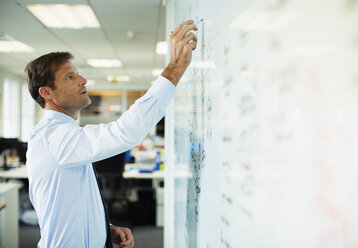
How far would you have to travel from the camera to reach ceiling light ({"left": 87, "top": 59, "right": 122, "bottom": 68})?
5640mm

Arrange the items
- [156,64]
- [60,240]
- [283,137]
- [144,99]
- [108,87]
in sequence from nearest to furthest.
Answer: [283,137]
[144,99]
[60,240]
[156,64]
[108,87]

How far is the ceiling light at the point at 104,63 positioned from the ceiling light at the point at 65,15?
7.11ft

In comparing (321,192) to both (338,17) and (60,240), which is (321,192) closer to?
(338,17)

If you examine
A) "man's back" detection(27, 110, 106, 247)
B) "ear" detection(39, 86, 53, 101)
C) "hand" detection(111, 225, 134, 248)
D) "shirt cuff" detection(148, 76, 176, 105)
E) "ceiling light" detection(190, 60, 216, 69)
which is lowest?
"hand" detection(111, 225, 134, 248)

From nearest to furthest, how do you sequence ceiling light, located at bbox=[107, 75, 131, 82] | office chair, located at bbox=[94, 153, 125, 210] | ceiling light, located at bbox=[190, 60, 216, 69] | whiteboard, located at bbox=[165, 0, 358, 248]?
whiteboard, located at bbox=[165, 0, 358, 248] → ceiling light, located at bbox=[190, 60, 216, 69] → office chair, located at bbox=[94, 153, 125, 210] → ceiling light, located at bbox=[107, 75, 131, 82]

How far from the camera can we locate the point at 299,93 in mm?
329

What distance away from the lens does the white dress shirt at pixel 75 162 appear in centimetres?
77

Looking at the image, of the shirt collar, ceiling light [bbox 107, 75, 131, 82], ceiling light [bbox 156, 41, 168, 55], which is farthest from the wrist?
ceiling light [bbox 107, 75, 131, 82]

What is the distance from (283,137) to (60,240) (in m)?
0.89

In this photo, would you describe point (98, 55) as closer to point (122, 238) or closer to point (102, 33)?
point (102, 33)

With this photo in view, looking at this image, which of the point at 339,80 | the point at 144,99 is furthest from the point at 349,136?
the point at 144,99

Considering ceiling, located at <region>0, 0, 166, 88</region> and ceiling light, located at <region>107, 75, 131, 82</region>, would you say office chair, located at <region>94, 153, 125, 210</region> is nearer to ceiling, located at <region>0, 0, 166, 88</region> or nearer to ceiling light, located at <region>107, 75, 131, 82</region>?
ceiling, located at <region>0, 0, 166, 88</region>

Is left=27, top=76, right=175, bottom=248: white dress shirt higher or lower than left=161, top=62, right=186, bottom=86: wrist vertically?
lower

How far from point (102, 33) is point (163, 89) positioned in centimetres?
333
